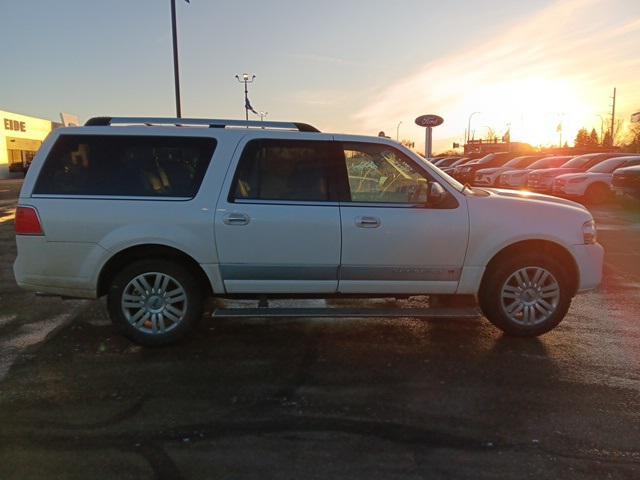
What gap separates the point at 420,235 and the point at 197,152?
2106 millimetres

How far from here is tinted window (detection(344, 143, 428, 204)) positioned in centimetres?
462

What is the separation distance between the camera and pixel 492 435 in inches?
126

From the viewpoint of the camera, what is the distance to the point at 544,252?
15.5 ft

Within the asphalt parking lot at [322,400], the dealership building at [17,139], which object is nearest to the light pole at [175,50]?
the asphalt parking lot at [322,400]

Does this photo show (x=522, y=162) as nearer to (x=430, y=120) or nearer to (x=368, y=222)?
(x=430, y=120)

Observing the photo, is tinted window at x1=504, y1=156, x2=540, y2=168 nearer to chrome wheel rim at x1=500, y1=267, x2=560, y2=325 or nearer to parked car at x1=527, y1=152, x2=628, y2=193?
parked car at x1=527, y1=152, x2=628, y2=193

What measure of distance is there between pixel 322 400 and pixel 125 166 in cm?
261

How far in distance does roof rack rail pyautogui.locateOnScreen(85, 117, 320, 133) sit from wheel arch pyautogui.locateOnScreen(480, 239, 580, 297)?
2051 millimetres

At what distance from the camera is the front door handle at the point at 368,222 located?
14.6 feet

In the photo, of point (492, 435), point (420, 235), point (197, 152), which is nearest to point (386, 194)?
point (420, 235)

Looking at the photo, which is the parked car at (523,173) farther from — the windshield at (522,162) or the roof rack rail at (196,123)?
the roof rack rail at (196,123)

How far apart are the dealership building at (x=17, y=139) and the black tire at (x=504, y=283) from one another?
47.4 metres

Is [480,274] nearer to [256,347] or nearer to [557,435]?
[557,435]

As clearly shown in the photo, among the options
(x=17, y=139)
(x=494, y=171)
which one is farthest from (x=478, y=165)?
(x=17, y=139)
